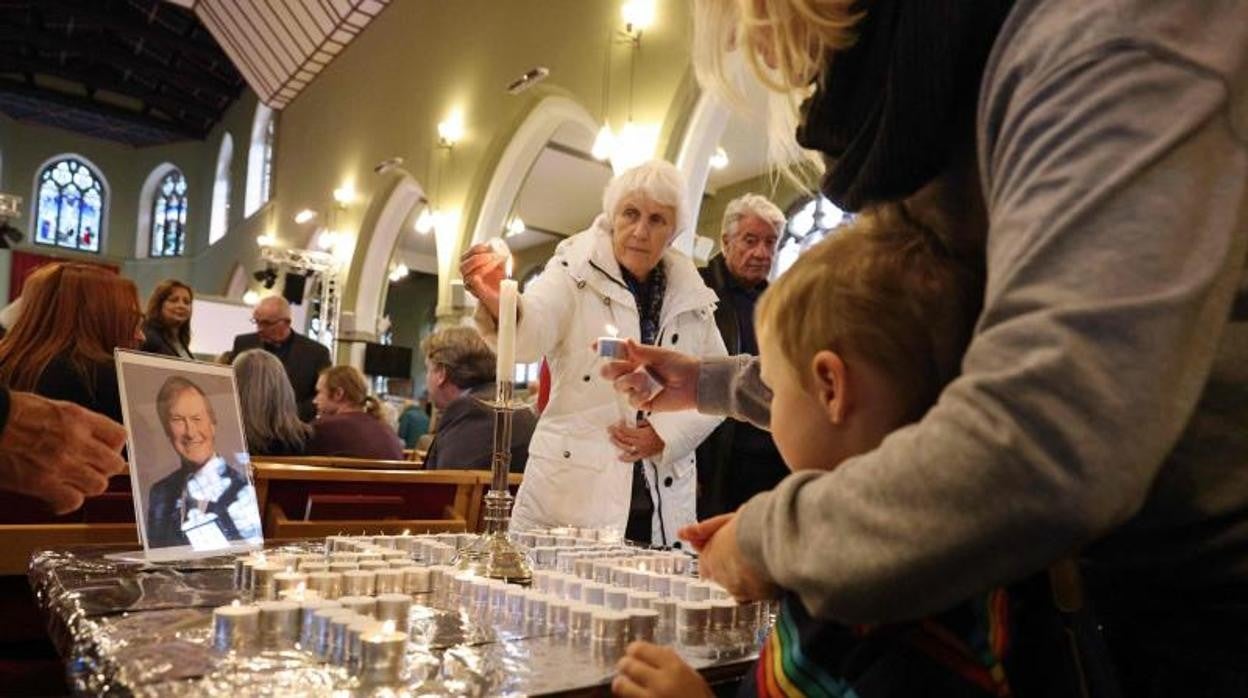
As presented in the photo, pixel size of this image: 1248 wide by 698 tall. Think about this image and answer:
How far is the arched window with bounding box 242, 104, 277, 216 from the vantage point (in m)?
15.5

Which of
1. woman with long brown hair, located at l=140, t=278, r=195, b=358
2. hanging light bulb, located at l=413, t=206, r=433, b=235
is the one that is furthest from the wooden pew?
hanging light bulb, located at l=413, t=206, r=433, b=235

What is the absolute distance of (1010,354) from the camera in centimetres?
48

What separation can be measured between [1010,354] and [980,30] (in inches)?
9.6

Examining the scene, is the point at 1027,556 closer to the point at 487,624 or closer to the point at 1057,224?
the point at 1057,224

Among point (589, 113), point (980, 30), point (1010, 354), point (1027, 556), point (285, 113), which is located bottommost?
point (1027, 556)

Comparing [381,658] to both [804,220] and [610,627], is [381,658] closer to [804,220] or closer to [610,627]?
[610,627]

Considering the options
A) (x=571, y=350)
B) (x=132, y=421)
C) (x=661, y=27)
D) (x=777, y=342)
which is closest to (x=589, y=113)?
(x=661, y=27)

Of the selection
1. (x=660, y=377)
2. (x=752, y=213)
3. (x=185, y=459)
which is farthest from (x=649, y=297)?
(x=185, y=459)

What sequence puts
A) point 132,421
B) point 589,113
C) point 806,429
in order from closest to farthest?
point 806,429 → point 132,421 → point 589,113

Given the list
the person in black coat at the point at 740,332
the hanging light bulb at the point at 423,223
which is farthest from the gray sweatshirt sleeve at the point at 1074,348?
the hanging light bulb at the point at 423,223

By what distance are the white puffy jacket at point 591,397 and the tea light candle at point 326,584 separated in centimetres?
93

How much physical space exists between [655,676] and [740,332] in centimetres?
217

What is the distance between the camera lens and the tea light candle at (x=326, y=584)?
1.00m

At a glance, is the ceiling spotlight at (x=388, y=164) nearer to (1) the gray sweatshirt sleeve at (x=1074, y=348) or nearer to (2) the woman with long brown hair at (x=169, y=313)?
(2) the woman with long brown hair at (x=169, y=313)
